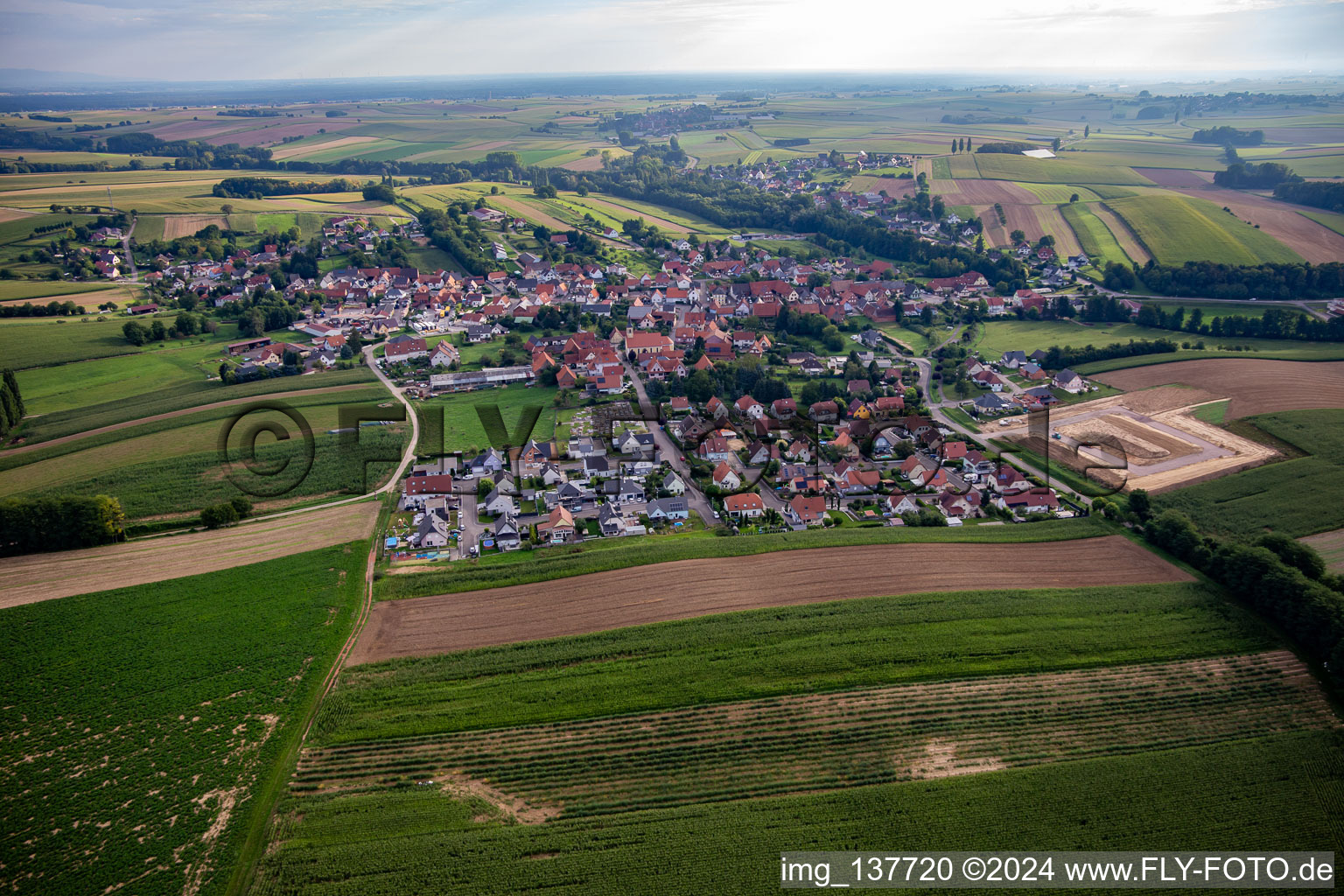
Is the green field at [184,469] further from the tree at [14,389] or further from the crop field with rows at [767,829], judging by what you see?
the crop field with rows at [767,829]

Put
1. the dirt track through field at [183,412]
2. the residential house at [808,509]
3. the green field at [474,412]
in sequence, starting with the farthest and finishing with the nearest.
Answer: the green field at [474,412] < the dirt track through field at [183,412] < the residential house at [808,509]

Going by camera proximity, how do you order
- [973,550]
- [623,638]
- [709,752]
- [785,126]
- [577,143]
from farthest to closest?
1. [785,126]
2. [577,143]
3. [973,550]
4. [623,638]
5. [709,752]

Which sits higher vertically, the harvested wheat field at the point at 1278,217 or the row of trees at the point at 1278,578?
the harvested wheat field at the point at 1278,217

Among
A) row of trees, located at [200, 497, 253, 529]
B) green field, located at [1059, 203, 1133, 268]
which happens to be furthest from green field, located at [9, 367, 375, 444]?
green field, located at [1059, 203, 1133, 268]

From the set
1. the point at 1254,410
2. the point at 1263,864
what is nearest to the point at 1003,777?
the point at 1263,864

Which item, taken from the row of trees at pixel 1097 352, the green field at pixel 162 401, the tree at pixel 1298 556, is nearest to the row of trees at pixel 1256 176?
the row of trees at pixel 1097 352

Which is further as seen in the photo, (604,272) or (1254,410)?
(604,272)

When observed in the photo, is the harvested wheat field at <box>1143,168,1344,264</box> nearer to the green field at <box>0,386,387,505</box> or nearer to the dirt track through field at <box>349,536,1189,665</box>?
the dirt track through field at <box>349,536,1189,665</box>

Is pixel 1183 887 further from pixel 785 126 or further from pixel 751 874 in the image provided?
pixel 785 126

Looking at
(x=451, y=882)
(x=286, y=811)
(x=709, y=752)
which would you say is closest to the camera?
(x=451, y=882)
